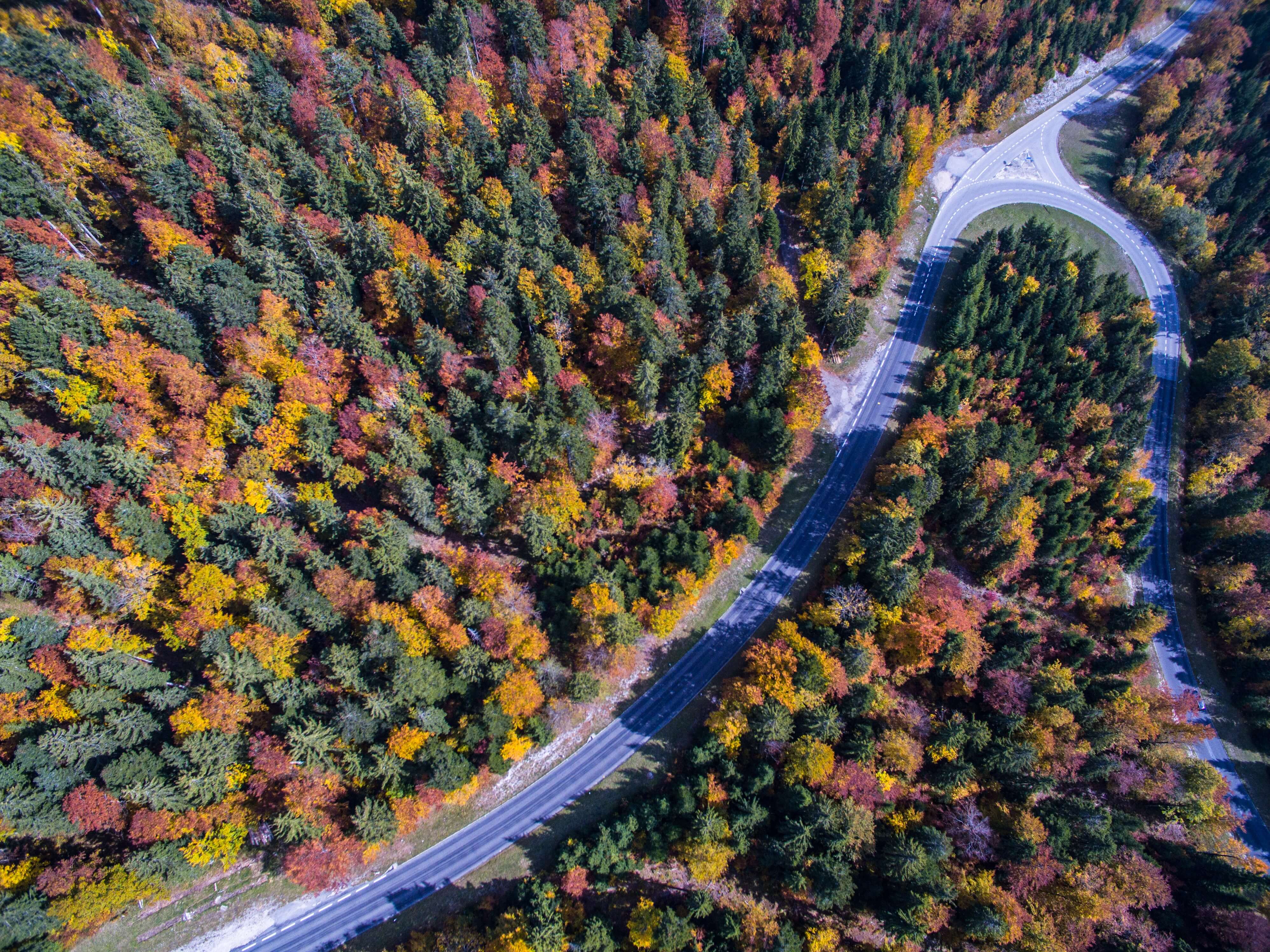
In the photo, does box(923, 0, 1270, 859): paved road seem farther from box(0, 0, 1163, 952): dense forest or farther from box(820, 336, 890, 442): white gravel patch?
box(820, 336, 890, 442): white gravel patch

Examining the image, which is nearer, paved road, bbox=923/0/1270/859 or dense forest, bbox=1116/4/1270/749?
dense forest, bbox=1116/4/1270/749

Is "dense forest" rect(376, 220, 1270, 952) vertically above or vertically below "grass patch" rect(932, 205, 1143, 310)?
below

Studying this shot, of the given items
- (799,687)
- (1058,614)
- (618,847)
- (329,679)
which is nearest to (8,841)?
(329,679)

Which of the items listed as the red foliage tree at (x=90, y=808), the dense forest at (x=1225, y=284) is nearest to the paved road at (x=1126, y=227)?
the dense forest at (x=1225, y=284)

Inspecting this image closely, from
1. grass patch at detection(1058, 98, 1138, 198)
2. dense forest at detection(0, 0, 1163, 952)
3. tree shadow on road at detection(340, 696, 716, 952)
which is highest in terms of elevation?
grass patch at detection(1058, 98, 1138, 198)

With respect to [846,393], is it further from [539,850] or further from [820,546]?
[539,850]

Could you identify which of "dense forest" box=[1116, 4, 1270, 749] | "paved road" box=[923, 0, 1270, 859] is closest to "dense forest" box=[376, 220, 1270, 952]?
"paved road" box=[923, 0, 1270, 859]

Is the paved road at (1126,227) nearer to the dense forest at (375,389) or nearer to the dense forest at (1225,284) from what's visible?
the dense forest at (1225,284)

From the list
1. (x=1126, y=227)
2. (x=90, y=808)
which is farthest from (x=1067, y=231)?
(x=90, y=808)
